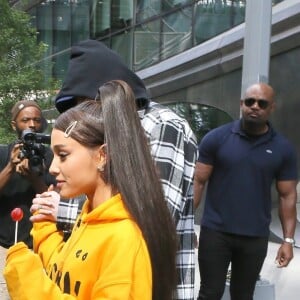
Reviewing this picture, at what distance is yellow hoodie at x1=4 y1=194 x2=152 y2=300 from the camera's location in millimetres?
1999

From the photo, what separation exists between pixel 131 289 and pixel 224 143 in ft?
10.0

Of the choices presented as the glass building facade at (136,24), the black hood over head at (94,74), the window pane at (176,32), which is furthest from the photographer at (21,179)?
the window pane at (176,32)

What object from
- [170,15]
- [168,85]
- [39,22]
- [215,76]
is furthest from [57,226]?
[39,22]

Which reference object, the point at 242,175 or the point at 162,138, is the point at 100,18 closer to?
the point at 242,175

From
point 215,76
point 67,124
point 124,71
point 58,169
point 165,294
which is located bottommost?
point 165,294

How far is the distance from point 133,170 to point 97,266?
0.29 m

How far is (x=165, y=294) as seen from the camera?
7.07 feet

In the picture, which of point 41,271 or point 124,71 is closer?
point 41,271

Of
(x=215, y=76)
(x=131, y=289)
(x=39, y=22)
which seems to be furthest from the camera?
(x=39, y=22)

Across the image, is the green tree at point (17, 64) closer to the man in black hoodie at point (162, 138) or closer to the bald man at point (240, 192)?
the bald man at point (240, 192)

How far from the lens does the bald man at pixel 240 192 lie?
4852 mm

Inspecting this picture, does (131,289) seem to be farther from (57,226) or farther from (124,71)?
(124,71)

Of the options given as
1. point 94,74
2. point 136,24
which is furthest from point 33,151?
point 136,24

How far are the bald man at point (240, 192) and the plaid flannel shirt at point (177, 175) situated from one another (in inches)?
88.3
